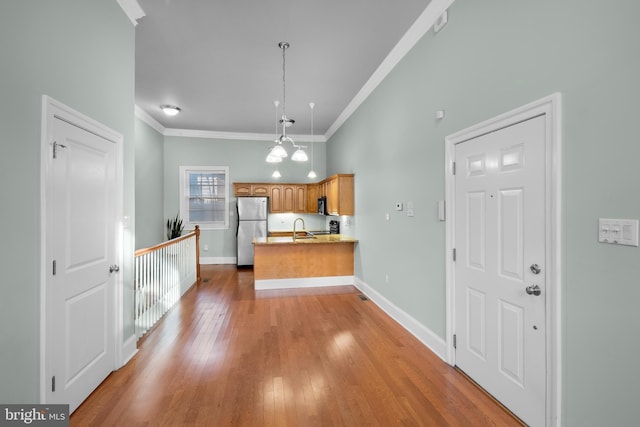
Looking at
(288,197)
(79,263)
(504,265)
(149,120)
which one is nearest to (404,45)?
(504,265)

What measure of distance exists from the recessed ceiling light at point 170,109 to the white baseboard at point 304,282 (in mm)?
3730

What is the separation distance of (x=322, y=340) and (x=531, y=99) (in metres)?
2.86

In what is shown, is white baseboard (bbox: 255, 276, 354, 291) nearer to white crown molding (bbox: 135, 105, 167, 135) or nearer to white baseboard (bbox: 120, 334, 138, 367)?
white baseboard (bbox: 120, 334, 138, 367)

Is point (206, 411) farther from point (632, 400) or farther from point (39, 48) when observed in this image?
point (39, 48)

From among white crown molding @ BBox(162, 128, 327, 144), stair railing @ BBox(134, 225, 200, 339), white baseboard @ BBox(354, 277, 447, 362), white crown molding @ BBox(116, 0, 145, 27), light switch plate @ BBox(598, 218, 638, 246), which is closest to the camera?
light switch plate @ BBox(598, 218, 638, 246)

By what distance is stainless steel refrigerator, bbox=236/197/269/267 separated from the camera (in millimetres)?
7219

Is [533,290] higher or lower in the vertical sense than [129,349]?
higher

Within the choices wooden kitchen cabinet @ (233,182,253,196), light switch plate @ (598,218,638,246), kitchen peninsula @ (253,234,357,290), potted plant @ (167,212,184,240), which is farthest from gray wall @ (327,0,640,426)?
potted plant @ (167,212,184,240)

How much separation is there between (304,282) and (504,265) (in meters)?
3.82

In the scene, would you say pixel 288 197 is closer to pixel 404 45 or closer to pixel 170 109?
pixel 170 109

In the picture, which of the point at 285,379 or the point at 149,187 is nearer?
the point at 285,379

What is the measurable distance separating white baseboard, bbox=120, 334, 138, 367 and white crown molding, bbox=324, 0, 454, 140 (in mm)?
4375

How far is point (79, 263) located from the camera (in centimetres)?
215

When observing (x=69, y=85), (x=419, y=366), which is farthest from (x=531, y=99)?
(x=69, y=85)
